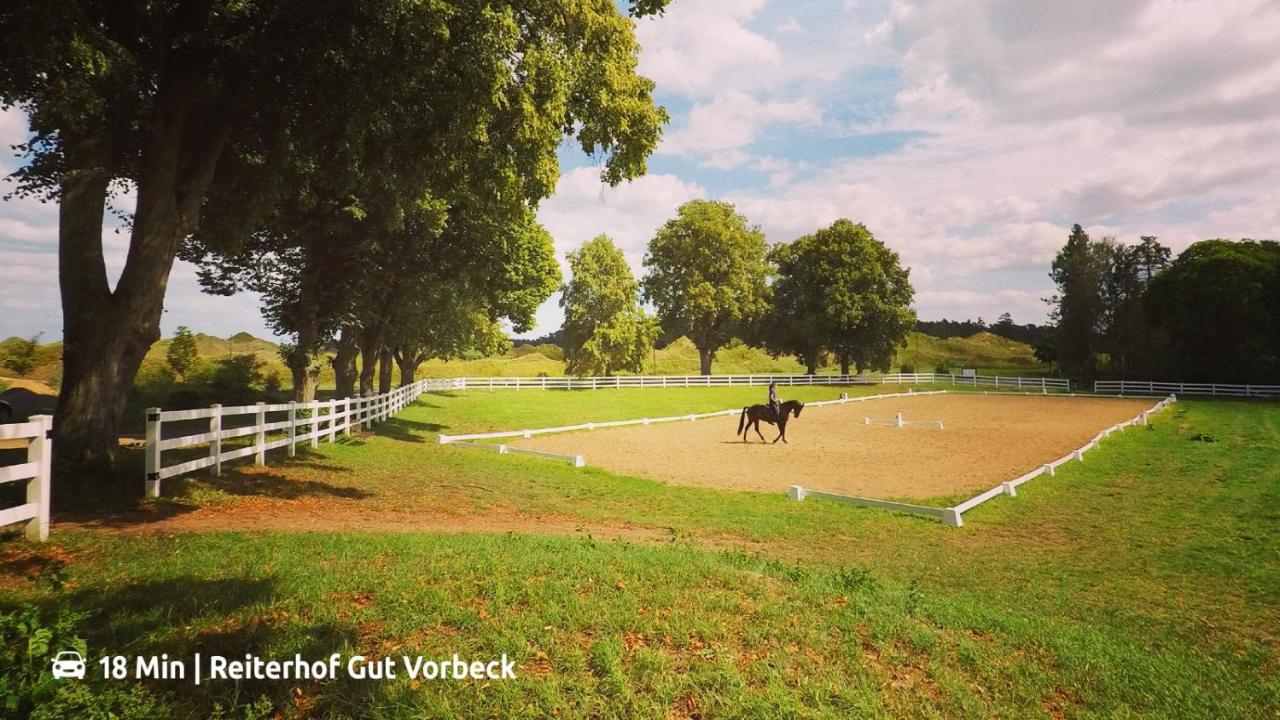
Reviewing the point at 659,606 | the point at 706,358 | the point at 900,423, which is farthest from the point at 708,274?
the point at 659,606

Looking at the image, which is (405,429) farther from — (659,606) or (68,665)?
(68,665)

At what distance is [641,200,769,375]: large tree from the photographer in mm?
58250

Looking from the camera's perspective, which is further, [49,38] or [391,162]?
[391,162]

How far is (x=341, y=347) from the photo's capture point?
22.3m

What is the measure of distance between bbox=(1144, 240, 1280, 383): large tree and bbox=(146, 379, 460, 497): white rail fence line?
6534 cm

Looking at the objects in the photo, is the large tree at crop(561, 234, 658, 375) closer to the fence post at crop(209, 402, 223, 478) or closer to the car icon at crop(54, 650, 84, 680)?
the fence post at crop(209, 402, 223, 478)

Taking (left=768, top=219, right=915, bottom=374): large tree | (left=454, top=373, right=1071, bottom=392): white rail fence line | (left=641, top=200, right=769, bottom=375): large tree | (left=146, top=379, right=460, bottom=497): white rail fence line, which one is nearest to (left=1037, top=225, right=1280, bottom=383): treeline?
(left=454, top=373, right=1071, bottom=392): white rail fence line

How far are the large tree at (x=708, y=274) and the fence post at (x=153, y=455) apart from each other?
50.0 metres

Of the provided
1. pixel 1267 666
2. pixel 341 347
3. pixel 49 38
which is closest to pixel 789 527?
pixel 1267 666

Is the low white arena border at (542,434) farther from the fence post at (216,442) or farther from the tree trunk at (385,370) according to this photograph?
the tree trunk at (385,370)

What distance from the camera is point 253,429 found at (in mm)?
12211

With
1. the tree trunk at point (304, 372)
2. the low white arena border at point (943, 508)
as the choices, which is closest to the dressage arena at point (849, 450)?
the low white arena border at point (943, 508)

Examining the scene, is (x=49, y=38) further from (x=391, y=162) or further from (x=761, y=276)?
(x=761, y=276)

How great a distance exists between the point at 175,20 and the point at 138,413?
20412mm
